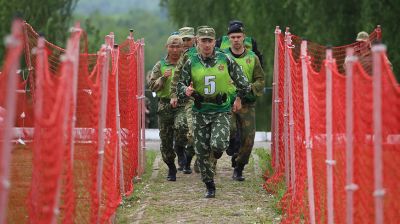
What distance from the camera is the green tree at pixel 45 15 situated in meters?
34.8

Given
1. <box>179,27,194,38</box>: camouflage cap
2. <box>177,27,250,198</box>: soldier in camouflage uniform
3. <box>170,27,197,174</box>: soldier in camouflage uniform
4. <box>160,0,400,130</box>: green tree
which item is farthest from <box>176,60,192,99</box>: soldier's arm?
<box>160,0,400,130</box>: green tree

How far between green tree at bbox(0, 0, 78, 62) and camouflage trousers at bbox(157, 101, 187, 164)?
19.2 meters

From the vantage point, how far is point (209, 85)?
13.2m

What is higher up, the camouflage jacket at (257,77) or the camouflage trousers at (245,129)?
the camouflage jacket at (257,77)

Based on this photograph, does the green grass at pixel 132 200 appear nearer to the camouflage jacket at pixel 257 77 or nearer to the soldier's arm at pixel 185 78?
the soldier's arm at pixel 185 78

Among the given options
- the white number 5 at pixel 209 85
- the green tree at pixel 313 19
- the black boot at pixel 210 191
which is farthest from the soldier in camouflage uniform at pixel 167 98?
the green tree at pixel 313 19

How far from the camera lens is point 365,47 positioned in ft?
50.4

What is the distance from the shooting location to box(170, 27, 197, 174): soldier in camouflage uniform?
13.8 metres

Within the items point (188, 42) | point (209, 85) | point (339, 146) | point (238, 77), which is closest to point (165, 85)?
point (188, 42)

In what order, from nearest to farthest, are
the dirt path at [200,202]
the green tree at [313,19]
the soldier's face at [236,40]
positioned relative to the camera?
the dirt path at [200,202]
the soldier's face at [236,40]
the green tree at [313,19]

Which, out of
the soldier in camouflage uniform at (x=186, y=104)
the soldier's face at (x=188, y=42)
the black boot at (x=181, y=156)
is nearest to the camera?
the soldier in camouflage uniform at (x=186, y=104)

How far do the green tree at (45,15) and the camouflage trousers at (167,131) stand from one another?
19.2 metres

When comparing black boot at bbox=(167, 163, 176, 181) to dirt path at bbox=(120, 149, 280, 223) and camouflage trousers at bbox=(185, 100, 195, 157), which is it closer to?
dirt path at bbox=(120, 149, 280, 223)

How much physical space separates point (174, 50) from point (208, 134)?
2288 mm
